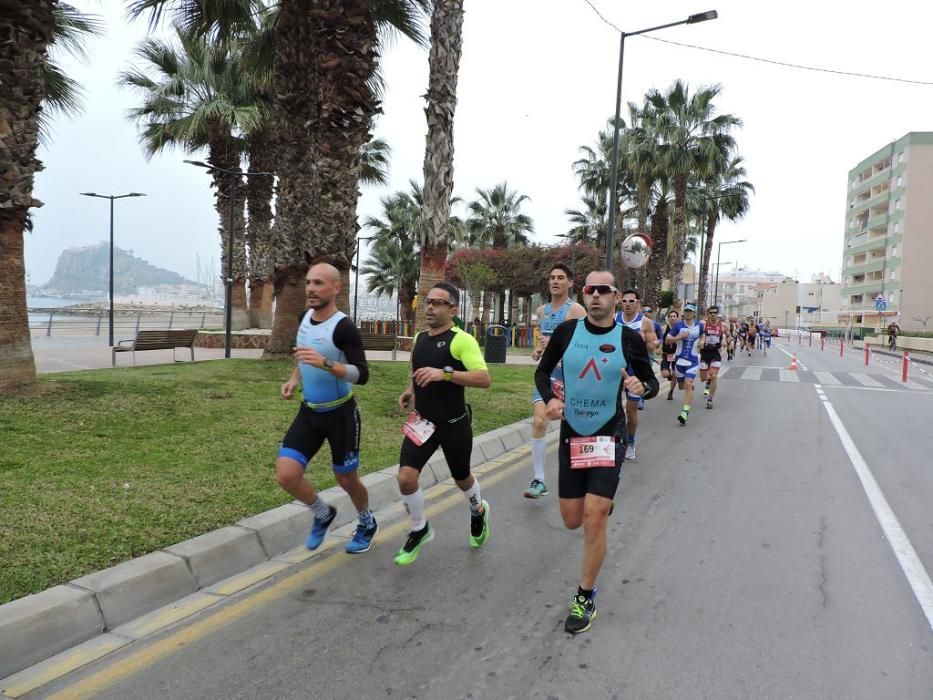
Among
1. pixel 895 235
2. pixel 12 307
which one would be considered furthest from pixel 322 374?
pixel 895 235

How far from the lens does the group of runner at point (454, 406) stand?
11.3 ft

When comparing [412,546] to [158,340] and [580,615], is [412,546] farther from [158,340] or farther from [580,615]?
[158,340]

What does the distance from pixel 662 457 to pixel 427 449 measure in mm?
4469

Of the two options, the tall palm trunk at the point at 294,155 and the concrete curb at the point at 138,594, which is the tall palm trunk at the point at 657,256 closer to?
the tall palm trunk at the point at 294,155

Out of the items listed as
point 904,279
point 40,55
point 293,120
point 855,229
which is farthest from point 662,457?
point 855,229

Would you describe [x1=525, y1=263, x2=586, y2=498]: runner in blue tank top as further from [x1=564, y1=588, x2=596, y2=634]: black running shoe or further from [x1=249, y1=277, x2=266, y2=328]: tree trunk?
[x1=249, y1=277, x2=266, y2=328]: tree trunk

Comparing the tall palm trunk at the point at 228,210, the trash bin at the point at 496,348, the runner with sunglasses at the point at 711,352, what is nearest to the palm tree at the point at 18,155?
the runner with sunglasses at the point at 711,352

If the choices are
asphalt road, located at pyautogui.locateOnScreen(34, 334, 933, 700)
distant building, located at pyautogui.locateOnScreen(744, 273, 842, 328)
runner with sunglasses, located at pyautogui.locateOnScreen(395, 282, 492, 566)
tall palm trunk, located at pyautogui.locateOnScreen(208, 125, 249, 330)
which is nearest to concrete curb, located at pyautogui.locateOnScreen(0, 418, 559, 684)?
asphalt road, located at pyautogui.locateOnScreen(34, 334, 933, 700)

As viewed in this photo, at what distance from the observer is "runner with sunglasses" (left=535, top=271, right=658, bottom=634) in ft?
11.0

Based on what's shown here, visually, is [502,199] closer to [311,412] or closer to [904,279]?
[311,412]

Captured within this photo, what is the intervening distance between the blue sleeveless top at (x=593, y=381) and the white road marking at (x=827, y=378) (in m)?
16.9

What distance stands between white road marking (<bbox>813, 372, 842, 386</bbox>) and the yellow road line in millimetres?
17258

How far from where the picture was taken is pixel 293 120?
13617mm

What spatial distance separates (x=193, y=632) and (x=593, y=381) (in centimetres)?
236
